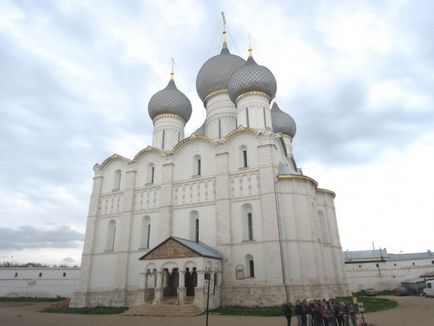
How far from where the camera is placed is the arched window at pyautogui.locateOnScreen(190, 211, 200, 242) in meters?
20.2

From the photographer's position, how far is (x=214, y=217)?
775 inches

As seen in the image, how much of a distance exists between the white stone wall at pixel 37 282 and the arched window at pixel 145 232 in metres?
12.8

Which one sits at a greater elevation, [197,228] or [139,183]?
[139,183]

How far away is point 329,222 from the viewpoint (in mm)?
22484

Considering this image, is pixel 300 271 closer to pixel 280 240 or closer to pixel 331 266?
pixel 280 240

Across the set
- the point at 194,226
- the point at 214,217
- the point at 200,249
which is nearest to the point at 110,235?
the point at 194,226

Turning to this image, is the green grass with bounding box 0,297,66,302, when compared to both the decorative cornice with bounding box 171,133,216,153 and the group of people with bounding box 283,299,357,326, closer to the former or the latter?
the decorative cornice with bounding box 171,133,216,153

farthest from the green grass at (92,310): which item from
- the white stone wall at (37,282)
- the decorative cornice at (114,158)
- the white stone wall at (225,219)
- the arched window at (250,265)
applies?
the white stone wall at (37,282)

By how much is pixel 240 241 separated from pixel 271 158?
515 centimetres

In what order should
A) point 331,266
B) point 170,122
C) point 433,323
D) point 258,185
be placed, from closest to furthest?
point 433,323
point 258,185
point 331,266
point 170,122

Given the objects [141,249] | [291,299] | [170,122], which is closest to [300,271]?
[291,299]

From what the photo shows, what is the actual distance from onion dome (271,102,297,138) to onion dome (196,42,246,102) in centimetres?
558

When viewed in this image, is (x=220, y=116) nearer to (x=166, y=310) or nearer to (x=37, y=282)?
(x=166, y=310)

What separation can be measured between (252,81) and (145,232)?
12701 millimetres
